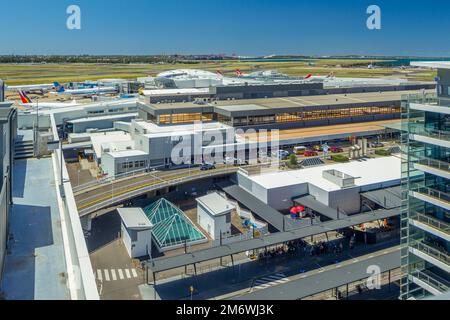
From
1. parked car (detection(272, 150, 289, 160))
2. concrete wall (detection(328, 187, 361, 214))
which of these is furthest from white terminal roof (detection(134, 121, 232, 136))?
concrete wall (detection(328, 187, 361, 214))

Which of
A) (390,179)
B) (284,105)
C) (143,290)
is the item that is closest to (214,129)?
(284,105)

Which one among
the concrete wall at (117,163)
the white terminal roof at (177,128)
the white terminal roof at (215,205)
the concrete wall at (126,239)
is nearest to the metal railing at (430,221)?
the white terminal roof at (215,205)

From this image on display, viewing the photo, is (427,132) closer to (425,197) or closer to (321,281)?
(425,197)

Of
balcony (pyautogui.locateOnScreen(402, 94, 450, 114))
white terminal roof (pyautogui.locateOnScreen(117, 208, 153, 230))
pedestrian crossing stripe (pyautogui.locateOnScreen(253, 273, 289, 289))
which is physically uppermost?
balcony (pyautogui.locateOnScreen(402, 94, 450, 114))

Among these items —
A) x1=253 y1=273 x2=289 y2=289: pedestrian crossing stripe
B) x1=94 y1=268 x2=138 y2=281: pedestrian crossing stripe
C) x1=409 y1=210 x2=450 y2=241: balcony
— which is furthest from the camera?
x1=94 y1=268 x2=138 y2=281: pedestrian crossing stripe

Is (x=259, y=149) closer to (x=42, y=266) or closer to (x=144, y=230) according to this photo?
(x=144, y=230)

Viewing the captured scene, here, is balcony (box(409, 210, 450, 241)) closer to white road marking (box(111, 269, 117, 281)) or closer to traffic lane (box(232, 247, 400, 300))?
traffic lane (box(232, 247, 400, 300))
